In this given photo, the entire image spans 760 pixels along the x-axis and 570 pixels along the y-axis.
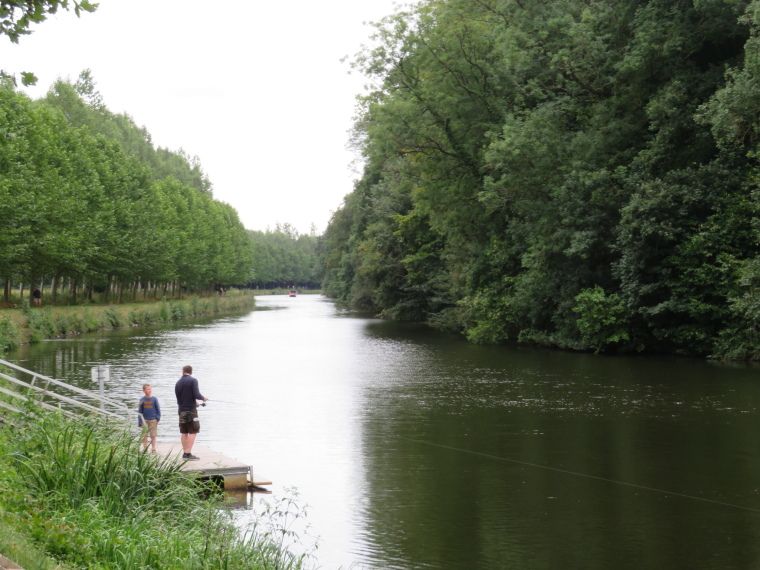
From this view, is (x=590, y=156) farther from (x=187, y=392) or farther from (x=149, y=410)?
(x=149, y=410)

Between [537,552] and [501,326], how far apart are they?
33.5 meters

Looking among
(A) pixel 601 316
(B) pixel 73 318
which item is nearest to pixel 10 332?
(B) pixel 73 318

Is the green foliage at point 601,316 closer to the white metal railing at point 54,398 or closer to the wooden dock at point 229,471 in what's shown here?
the white metal railing at point 54,398

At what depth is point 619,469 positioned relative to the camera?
1566 centimetres

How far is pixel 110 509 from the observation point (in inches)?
378

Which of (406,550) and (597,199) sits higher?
(597,199)

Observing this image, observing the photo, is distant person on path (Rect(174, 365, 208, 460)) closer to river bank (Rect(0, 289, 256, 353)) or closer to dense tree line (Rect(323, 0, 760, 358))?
river bank (Rect(0, 289, 256, 353))

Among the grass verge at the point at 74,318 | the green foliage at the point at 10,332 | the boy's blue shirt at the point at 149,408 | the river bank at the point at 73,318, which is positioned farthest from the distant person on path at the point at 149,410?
the green foliage at the point at 10,332

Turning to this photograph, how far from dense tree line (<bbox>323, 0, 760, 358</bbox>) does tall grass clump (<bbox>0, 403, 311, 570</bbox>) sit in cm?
2308

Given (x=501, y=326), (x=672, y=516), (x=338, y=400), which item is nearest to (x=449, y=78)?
(x=501, y=326)

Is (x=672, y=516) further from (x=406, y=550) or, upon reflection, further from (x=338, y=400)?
(x=338, y=400)

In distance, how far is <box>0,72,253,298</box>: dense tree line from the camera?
44.8 metres

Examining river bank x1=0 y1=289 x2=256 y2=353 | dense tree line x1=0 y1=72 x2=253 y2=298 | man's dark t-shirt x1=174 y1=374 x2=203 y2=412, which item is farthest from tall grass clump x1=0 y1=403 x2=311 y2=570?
river bank x1=0 y1=289 x2=256 y2=353

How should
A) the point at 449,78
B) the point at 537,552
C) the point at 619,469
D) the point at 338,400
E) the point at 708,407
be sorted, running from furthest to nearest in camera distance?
the point at 449,78 → the point at 338,400 → the point at 708,407 → the point at 619,469 → the point at 537,552
